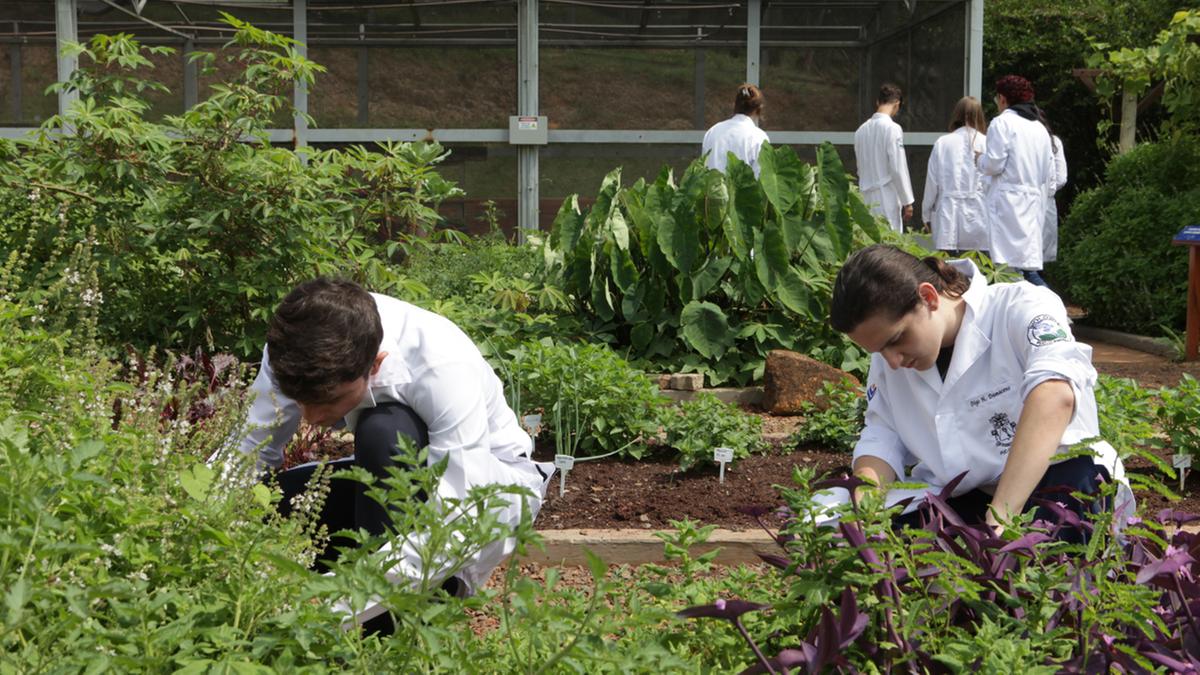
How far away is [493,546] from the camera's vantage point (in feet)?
9.80

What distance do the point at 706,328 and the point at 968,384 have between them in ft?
12.1

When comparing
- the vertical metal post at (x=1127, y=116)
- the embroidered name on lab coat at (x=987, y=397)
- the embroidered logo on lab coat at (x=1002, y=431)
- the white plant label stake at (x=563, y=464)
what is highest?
the vertical metal post at (x=1127, y=116)

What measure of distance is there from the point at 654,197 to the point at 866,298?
13.3 ft

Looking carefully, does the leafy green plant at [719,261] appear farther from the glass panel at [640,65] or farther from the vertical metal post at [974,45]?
the vertical metal post at [974,45]

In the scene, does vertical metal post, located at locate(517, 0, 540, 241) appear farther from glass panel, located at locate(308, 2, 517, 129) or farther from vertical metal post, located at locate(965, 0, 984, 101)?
vertical metal post, located at locate(965, 0, 984, 101)

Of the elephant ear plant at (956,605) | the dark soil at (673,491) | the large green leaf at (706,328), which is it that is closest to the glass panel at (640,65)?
the large green leaf at (706,328)

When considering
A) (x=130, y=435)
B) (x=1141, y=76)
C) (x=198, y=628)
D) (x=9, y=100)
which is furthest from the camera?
(x=9, y=100)

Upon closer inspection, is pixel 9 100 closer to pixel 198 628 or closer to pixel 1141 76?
pixel 1141 76

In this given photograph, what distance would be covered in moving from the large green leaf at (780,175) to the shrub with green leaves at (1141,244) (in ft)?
13.7

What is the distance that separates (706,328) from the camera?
669 centimetres

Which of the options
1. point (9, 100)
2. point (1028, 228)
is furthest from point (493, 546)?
point (9, 100)

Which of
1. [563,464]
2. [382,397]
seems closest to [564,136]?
[563,464]

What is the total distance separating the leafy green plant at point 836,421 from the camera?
519 centimetres

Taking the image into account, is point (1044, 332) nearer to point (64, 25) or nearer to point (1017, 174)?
point (1017, 174)
